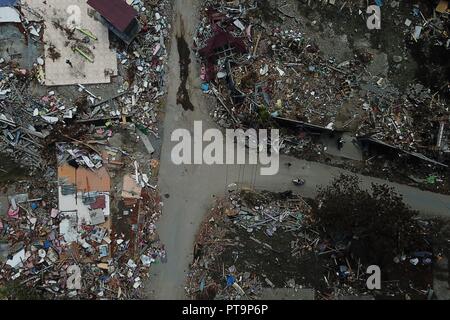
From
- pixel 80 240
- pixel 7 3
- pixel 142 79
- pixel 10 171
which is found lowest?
pixel 80 240

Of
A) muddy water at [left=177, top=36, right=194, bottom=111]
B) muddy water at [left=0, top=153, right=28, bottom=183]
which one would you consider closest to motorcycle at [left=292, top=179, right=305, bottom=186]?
muddy water at [left=177, top=36, right=194, bottom=111]

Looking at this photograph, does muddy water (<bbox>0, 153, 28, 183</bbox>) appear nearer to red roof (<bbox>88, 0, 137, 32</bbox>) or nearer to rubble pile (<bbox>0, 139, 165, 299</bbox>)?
rubble pile (<bbox>0, 139, 165, 299</bbox>)

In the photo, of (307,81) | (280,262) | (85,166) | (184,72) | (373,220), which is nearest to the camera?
(373,220)

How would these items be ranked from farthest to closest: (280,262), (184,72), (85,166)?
1. (184,72)
2. (85,166)
3. (280,262)

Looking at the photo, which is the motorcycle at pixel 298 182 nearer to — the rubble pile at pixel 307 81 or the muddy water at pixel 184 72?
the rubble pile at pixel 307 81

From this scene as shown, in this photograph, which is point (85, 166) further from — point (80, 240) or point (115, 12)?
point (115, 12)

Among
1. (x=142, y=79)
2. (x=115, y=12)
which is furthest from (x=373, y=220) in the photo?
(x=115, y=12)

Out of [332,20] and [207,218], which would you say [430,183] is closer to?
[332,20]

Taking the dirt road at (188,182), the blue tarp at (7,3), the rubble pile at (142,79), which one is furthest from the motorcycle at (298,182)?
the blue tarp at (7,3)
